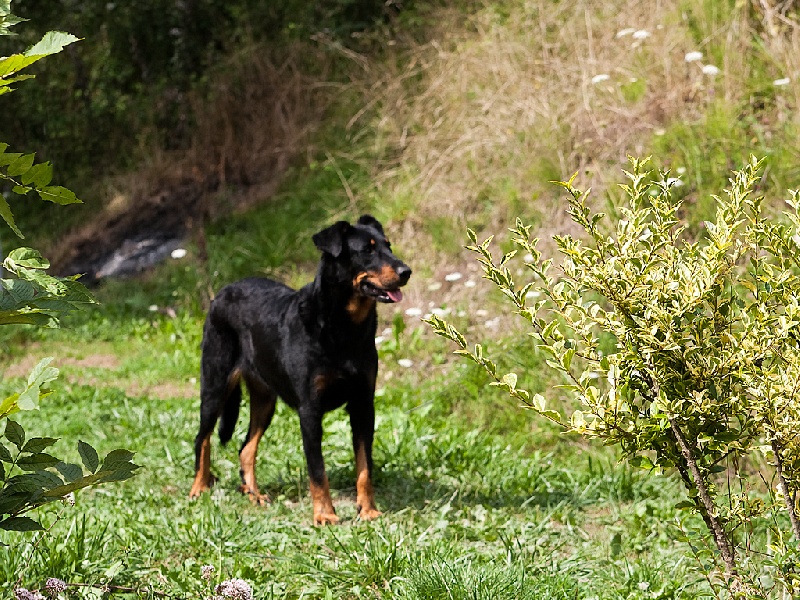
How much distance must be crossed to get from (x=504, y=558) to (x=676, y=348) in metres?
1.60

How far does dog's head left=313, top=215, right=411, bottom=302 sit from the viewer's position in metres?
4.98

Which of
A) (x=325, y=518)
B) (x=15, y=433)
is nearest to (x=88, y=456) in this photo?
(x=15, y=433)

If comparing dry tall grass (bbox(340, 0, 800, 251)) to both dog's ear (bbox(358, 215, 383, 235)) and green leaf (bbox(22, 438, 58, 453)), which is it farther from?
green leaf (bbox(22, 438, 58, 453))

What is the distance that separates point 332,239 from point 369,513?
1.39 metres

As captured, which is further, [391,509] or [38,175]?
[391,509]

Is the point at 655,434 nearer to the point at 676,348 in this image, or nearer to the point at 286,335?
the point at 676,348

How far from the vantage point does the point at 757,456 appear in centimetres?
495

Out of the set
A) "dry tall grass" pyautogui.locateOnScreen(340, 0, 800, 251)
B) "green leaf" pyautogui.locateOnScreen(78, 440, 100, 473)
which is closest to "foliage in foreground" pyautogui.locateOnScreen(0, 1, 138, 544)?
"green leaf" pyautogui.locateOnScreen(78, 440, 100, 473)

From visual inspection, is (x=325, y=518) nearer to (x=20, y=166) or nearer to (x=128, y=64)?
(x=20, y=166)

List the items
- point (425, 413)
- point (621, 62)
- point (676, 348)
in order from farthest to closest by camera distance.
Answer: point (621, 62)
point (425, 413)
point (676, 348)

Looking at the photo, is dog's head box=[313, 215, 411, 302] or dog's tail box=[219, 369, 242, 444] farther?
dog's tail box=[219, 369, 242, 444]

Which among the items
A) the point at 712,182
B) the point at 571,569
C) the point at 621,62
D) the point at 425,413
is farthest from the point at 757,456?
the point at 621,62

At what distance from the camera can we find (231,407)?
5.78 meters

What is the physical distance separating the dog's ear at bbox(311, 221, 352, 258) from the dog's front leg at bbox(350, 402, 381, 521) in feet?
2.65
